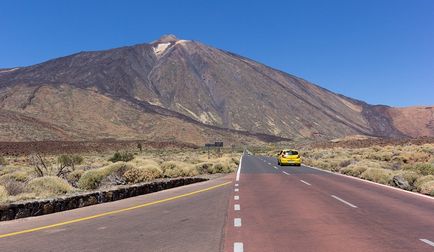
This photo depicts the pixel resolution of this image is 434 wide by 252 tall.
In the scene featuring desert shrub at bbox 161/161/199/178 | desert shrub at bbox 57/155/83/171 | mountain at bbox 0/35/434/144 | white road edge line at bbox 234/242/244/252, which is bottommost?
white road edge line at bbox 234/242/244/252

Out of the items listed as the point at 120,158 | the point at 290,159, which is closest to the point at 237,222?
the point at 290,159

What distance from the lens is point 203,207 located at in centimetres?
1392

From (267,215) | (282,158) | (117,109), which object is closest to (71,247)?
(267,215)

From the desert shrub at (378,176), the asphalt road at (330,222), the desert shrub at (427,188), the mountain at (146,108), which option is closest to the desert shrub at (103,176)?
the asphalt road at (330,222)

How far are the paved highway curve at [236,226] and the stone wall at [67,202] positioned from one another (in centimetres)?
40

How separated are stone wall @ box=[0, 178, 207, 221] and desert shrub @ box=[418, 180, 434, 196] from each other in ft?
34.3

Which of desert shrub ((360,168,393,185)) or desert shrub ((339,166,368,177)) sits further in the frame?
desert shrub ((339,166,368,177))

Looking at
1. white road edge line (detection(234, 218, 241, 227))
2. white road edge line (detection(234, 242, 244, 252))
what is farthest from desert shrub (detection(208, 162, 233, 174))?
white road edge line (detection(234, 242, 244, 252))

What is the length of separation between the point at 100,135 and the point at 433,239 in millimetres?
110736

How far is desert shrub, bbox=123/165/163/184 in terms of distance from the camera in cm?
2433

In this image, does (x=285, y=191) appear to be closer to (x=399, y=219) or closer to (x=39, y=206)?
(x=399, y=219)

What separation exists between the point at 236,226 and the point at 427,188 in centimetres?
1087

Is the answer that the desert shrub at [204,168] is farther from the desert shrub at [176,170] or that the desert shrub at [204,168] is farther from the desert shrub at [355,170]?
the desert shrub at [355,170]

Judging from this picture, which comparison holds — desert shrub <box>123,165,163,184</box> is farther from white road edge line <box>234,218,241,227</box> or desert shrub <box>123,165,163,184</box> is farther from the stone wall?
white road edge line <box>234,218,241,227</box>
